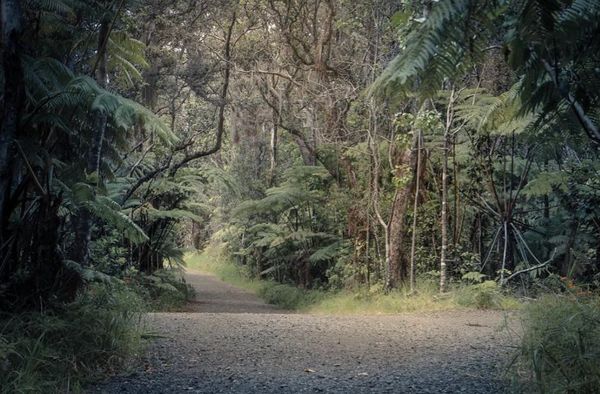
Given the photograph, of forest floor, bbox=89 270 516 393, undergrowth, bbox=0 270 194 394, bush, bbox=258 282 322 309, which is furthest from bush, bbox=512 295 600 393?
bush, bbox=258 282 322 309

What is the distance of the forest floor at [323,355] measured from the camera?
16.8 feet

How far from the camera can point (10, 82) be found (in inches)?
194

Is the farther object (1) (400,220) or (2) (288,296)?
(2) (288,296)

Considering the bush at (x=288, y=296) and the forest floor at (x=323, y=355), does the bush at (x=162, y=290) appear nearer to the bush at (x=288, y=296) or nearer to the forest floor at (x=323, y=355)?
the bush at (x=288, y=296)

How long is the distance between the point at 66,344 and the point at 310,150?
1176 centimetres

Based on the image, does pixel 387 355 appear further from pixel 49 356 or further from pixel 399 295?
pixel 399 295

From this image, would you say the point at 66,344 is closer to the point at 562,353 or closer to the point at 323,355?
the point at 323,355


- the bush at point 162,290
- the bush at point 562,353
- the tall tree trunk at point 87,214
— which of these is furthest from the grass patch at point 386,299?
the tall tree trunk at point 87,214

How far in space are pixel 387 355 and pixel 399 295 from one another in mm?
5514

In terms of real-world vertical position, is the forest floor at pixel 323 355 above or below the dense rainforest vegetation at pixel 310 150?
below

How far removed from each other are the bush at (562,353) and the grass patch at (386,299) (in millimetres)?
5103

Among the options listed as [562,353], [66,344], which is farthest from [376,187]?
[66,344]

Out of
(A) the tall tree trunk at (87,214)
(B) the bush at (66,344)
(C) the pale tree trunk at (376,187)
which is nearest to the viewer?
(B) the bush at (66,344)

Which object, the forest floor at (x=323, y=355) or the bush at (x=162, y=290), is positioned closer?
the forest floor at (x=323, y=355)
